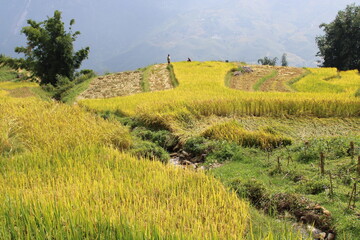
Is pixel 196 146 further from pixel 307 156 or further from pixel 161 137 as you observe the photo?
pixel 307 156

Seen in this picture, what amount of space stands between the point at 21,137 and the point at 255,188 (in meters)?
4.63

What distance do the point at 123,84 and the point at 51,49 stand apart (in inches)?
406

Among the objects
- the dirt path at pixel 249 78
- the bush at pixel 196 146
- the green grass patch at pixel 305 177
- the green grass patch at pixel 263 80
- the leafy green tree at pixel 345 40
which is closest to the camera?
the green grass patch at pixel 305 177

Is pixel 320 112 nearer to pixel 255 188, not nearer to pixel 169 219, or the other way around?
pixel 255 188

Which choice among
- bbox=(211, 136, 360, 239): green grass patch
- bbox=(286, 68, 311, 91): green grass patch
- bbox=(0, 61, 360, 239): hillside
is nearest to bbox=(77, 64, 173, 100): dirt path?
bbox=(0, 61, 360, 239): hillside

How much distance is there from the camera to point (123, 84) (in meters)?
16.3

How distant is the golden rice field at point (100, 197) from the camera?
2.79m

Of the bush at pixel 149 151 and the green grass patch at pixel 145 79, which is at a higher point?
the green grass patch at pixel 145 79

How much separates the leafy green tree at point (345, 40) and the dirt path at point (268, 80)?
378 inches

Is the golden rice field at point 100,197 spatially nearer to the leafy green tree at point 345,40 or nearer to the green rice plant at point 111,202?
the green rice plant at point 111,202

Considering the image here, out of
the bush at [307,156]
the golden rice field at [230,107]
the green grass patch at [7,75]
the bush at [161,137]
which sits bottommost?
the bush at [307,156]

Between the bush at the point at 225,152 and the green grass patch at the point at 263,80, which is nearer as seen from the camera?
the bush at the point at 225,152

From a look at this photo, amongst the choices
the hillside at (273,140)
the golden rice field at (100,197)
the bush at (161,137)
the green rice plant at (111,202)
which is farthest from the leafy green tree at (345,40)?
the green rice plant at (111,202)

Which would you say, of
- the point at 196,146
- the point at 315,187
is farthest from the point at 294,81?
the point at 315,187
